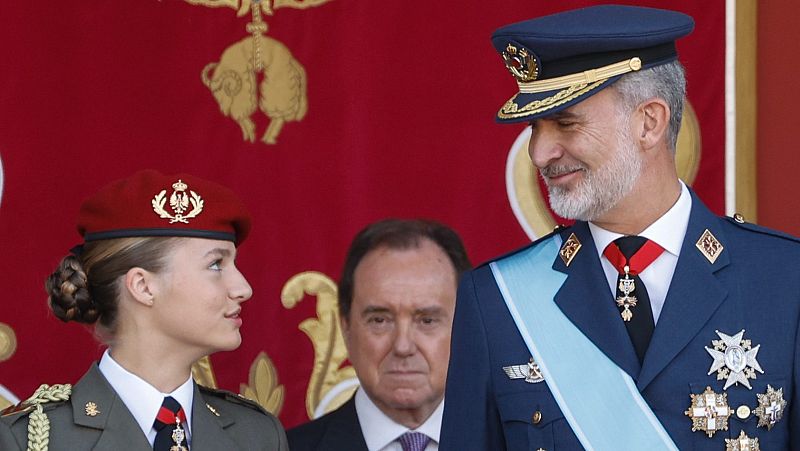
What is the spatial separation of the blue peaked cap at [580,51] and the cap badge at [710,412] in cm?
58

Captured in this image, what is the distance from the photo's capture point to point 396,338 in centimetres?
393

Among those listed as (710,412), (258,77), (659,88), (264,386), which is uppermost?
(258,77)

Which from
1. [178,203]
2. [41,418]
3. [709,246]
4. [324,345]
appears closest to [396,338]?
[324,345]

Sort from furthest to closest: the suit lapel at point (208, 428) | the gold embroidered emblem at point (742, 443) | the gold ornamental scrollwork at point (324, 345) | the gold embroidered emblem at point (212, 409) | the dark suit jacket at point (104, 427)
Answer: the gold ornamental scrollwork at point (324, 345) < the gold embroidered emblem at point (212, 409) < the suit lapel at point (208, 428) < the dark suit jacket at point (104, 427) < the gold embroidered emblem at point (742, 443)

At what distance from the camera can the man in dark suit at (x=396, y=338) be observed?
3.91 meters

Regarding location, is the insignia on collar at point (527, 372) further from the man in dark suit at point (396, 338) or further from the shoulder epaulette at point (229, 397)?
the man in dark suit at point (396, 338)

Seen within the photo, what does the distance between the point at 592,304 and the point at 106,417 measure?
40.0 inches

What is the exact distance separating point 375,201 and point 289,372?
51 centimetres

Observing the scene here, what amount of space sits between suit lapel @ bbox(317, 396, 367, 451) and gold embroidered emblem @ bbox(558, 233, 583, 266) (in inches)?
40.9

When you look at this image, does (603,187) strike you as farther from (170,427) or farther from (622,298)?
(170,427)

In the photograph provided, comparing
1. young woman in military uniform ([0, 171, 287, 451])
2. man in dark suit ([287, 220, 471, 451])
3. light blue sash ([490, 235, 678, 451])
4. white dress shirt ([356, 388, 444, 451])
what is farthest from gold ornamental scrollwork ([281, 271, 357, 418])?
light blue sash ([490, 235, 678, 451])

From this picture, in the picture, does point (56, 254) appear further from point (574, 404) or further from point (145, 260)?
point (574, 404)

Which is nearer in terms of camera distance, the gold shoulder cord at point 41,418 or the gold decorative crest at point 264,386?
the gold shoulder cord at point 41,418

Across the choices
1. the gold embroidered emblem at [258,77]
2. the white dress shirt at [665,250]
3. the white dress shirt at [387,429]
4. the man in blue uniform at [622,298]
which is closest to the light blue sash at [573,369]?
the man in blue uniform at [622,298]
